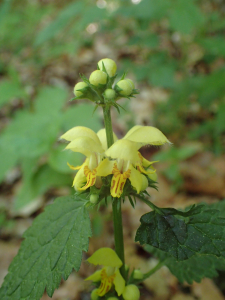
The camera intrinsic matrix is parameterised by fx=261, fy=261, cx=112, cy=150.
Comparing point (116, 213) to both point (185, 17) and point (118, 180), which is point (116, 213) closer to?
point (118, 180)

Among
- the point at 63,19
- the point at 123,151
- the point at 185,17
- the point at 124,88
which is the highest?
the point at 63,19

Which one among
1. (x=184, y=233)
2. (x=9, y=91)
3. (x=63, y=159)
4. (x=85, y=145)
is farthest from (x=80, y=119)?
(x=184, y=233)

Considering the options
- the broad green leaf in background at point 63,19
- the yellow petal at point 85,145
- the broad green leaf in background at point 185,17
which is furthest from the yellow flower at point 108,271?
the broad green leaf in background at point 63,19

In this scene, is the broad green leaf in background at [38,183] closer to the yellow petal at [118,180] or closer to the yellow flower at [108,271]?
the yellow flower at [108,271]

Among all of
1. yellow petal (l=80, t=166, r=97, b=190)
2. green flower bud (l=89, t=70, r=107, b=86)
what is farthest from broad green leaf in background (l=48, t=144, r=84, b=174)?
green flower bud (l=89, t=70, r=107, b=86)

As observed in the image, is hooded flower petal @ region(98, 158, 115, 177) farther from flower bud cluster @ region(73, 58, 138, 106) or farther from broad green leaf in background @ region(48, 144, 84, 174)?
broad green leaf in background @ region(48, 144, 84, 174)

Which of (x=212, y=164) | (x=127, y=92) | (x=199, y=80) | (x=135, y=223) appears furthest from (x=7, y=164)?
(x=199, y=80)

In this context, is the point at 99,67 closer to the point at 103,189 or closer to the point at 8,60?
the point at 103,189
